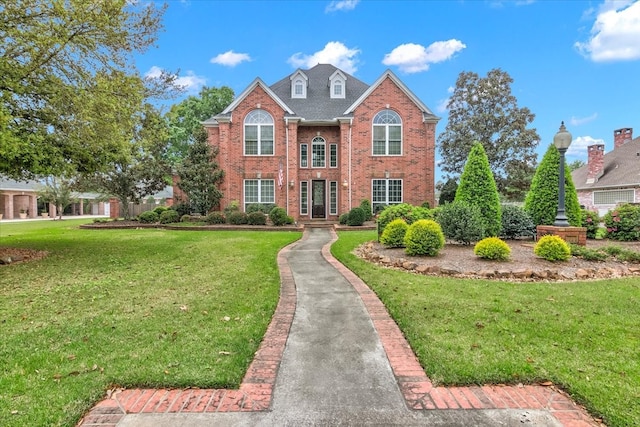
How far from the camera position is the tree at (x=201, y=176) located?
62.8 feet

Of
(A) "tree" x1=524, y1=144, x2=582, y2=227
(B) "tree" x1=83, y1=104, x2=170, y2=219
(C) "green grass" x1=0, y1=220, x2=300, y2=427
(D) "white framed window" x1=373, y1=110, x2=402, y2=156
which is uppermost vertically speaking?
(D) "white framed window" x1=373, y1=110, x2=402, y2=156

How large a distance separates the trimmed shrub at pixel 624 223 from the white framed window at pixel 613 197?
50.3 ft

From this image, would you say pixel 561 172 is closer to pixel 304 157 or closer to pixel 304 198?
pixel 304 198

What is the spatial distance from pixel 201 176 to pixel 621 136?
110ft

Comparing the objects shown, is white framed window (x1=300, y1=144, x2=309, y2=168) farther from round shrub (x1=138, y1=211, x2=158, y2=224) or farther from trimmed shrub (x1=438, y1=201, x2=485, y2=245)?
trimmed shrub (x1=438, y1=201, x2=485, y2=245)

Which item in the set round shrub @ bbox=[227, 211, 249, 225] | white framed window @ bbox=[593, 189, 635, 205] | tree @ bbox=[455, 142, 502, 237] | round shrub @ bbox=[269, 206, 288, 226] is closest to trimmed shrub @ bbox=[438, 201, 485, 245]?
tree @ bbox=[455, 142, 502, 237]

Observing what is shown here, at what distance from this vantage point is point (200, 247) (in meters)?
10.6

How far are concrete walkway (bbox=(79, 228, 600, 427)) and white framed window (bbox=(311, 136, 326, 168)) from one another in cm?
1726

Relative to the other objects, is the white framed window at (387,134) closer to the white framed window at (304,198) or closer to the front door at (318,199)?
the front door at (318,199)

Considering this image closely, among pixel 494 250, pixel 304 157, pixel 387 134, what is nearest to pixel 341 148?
pixel 304 157

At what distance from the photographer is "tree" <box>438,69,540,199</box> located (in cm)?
2189

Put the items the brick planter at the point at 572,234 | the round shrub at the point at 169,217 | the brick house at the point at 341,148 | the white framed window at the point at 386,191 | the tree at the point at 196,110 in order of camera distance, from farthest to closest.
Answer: the tree at the point at 196,110 → the white framed window at the point at 386,191 → the brick house at the point at 341,148 → the round shrub at the point at 169,217 → the brick planter at the point at 572,234

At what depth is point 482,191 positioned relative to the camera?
34.0ft

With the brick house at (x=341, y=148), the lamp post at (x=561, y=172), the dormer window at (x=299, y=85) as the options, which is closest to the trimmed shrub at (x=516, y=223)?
the lamp post at (x=561, y=172)
